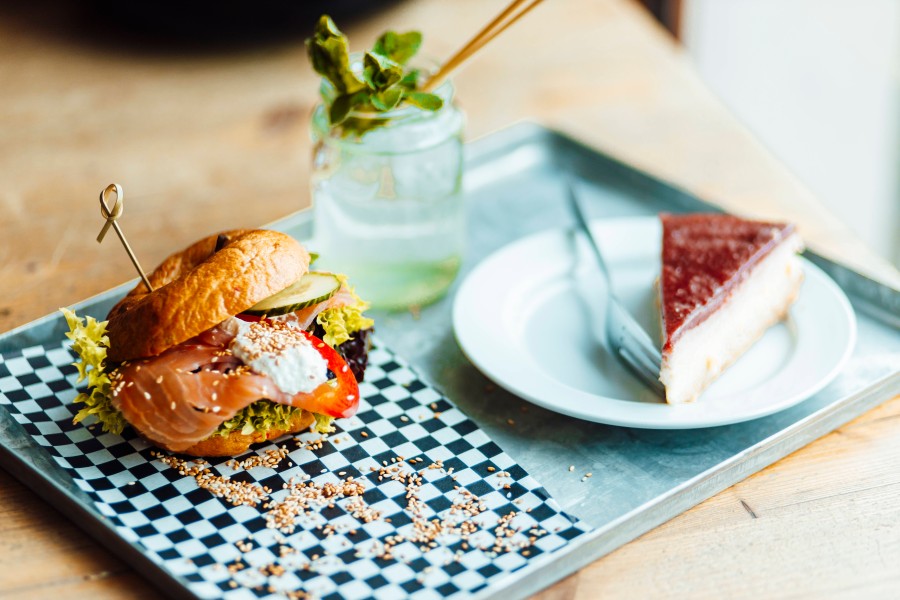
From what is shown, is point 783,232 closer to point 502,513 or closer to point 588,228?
point 588,228

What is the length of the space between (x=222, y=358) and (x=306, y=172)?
4.13ft

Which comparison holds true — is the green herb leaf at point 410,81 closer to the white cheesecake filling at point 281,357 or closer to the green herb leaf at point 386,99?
the green herb leaf at point 386,99

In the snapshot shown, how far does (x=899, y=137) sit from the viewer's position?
3.72m

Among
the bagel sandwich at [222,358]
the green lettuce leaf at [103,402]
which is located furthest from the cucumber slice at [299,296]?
the green lettuce leaf at [103,402]

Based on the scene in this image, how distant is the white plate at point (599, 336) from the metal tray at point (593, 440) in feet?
0.21

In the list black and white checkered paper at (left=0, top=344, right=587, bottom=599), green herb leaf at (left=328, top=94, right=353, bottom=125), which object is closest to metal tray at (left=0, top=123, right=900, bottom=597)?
black and white checkered paper at (left=0, top=344, right=587, bottom=599)

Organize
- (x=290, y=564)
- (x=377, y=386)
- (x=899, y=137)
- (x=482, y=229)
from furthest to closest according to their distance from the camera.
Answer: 1. (x=899, y=137)
2. (x=482, y=229)
3. (x=377, y=386)
4. (x=290, y=564)

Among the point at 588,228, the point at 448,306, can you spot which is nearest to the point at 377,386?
the point at 448,306

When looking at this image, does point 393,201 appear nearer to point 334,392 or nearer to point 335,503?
point 334,392

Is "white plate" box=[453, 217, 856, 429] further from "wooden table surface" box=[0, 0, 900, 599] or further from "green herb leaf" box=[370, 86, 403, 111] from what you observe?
"green herb leaf" box=[370, 86, 403, 111]

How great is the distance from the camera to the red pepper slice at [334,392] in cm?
168

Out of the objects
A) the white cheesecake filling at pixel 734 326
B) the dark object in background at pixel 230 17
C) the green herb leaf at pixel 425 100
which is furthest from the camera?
the dark object in background at pixel 230 17

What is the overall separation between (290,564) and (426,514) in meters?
0.23

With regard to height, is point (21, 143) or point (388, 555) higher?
point (21, 143)
